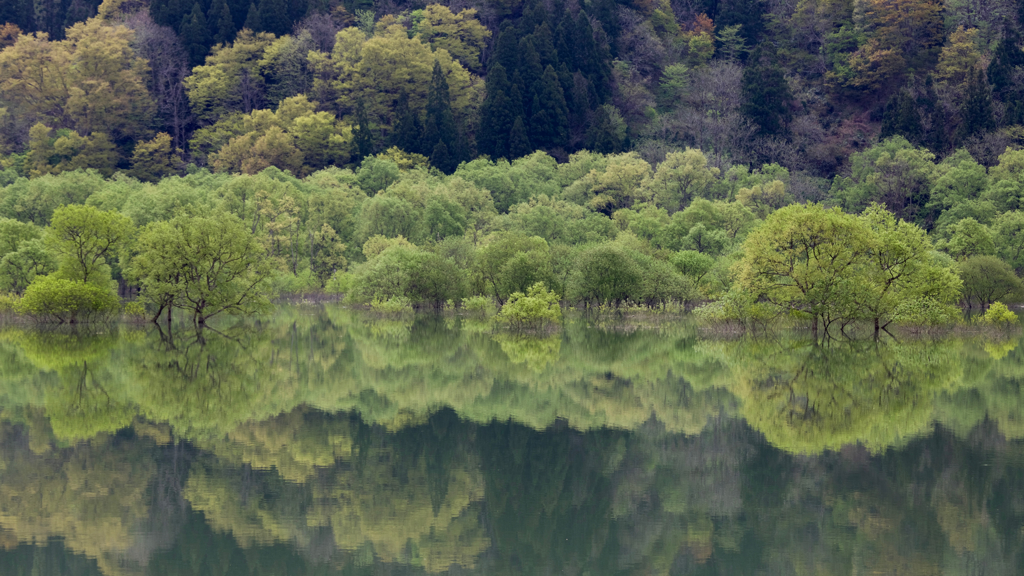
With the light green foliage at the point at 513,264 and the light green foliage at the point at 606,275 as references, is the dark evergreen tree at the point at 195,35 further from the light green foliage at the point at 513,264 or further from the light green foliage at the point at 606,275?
the light green foliage at the point at 606,275

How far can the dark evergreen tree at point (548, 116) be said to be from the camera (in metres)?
101

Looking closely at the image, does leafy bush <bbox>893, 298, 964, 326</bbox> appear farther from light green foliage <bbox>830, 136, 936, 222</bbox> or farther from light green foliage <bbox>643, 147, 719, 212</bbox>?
light green foliage <bbox>643, 147, 719, 212</bbox>

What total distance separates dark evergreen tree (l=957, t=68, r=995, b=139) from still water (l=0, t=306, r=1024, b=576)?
5505 cm

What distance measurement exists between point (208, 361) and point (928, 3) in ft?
302

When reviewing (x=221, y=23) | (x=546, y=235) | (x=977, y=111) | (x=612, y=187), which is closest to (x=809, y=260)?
(x=546, y=235)

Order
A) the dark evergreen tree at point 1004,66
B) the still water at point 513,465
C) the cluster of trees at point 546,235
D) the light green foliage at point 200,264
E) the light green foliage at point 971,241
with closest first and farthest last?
the still water at point 513,465, the cluster of trees at point 546,235, the light green foliage at point 200,264, the light green foliage at point 971,241, the dark evergreen tree at point 1004,66

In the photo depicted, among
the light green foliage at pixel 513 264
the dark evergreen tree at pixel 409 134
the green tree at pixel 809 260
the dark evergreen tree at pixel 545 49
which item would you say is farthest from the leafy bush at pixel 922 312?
the dark evergreen tree at pixel 545 49

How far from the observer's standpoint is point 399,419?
24953mm

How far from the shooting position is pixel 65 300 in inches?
1907

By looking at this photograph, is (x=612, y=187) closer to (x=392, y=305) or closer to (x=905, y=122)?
(x=905, y=122)

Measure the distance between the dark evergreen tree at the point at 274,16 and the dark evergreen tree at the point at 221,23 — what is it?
11.8ft

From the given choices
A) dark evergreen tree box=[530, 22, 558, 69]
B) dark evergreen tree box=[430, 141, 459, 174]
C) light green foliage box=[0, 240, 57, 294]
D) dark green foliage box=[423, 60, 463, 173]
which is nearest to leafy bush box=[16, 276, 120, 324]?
light green foliage box=[0, 240, 57, 294]

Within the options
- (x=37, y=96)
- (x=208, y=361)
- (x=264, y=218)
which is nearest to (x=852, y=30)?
(x=264, y=218)

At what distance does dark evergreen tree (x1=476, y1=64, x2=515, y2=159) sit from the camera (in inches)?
3920
